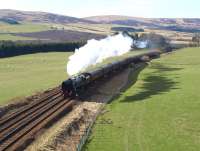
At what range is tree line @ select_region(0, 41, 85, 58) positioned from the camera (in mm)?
130250

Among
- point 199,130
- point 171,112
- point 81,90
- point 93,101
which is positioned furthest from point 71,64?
point 199,130

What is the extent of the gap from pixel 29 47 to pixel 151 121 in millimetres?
107997

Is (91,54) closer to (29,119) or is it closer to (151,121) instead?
(29,119)

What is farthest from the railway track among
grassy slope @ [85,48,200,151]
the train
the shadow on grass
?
the shadow on grass

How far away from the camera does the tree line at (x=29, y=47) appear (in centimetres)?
13025

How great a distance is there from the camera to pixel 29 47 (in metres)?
140

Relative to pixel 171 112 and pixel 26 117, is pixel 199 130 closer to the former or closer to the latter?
pixel 171 112

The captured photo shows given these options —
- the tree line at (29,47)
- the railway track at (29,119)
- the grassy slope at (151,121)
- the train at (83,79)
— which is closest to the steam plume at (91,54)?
the train at (83,79)

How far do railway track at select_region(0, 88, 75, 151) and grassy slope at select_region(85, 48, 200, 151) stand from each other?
5.09 metres

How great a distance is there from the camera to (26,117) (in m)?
39.6

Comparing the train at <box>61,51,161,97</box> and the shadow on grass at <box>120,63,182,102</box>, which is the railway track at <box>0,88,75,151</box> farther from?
the shadow on grass at <box>120,63,182,102</box>

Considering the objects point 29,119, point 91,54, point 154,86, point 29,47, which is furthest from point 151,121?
point 29,47

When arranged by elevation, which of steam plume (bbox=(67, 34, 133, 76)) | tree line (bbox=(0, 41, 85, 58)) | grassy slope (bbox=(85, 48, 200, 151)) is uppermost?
steam plume (bbox=(67, 34, 133, 76))

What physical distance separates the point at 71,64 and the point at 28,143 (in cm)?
3763
